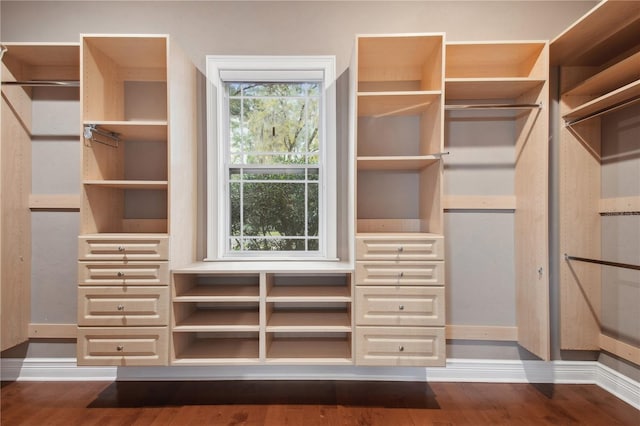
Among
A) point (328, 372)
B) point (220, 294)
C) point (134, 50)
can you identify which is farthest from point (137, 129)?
point (328, 372)

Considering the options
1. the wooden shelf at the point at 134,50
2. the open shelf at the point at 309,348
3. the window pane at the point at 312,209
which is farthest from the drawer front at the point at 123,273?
the wooden shelf at the point at 134,50

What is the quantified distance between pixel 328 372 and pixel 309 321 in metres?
0.53

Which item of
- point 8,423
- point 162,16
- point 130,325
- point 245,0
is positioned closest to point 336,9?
point 245,0

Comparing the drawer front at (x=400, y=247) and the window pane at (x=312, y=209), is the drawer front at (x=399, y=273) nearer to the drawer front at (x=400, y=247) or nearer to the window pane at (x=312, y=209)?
the drawer front at (x=400, y=247)

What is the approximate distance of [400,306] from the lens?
2.12m

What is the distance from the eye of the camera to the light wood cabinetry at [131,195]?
83.3 inches

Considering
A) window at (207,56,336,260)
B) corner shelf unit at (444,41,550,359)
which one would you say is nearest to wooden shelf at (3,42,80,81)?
window at (207,56,336,260)

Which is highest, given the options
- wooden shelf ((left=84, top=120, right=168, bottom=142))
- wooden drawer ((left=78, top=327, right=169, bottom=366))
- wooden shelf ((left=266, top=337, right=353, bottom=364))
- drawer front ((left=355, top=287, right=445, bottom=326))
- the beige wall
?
the beige wall

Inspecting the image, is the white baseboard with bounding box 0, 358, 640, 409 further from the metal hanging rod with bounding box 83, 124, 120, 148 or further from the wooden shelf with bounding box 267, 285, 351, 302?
the metal hanging rod with bounding box 83, 124, 120, 148

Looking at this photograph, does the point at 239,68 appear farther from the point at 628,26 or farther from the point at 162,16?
the point at 628,26

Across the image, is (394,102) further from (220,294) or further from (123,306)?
(123,306)

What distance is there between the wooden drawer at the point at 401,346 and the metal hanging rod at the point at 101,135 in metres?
2.10

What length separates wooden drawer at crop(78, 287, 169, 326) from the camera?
2109 mm

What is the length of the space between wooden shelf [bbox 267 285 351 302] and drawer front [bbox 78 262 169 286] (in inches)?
27.2
